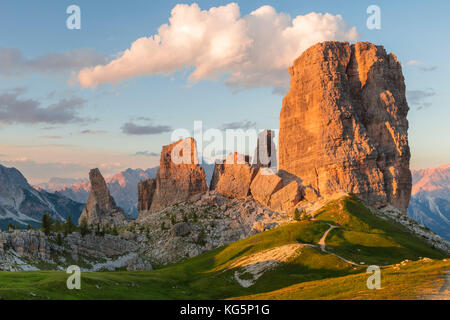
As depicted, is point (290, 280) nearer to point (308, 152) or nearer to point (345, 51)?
point (308, 152)

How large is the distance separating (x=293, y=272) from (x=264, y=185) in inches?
3648

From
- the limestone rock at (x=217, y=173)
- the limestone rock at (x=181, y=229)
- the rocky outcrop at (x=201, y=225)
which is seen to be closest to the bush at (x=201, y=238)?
the rocky outcrop at (x=201, y=225)

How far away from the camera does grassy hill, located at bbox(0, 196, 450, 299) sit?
51656 mm

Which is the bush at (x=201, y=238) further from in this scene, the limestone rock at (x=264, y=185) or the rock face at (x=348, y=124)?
the rock face at (x=348, y=124)

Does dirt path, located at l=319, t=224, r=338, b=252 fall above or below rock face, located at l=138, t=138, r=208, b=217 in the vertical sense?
below

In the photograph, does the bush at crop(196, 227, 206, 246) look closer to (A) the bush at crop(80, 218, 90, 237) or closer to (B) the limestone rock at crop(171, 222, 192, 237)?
(B) the limestone rock at crop(171, 222, 192, 237)

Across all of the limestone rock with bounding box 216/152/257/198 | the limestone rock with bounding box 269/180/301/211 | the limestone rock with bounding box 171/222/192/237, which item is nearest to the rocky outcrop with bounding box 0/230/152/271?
the limestone rock with bounding box 171/222/192/237

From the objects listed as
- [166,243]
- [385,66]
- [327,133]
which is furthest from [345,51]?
[166,243]

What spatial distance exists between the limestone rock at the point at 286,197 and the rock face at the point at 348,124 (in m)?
3.83

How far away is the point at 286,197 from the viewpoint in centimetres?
16400

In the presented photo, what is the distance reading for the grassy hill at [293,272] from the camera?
5166 centimetres

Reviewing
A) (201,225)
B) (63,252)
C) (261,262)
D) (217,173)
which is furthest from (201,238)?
(261,262)

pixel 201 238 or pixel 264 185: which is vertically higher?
pixel 264 185

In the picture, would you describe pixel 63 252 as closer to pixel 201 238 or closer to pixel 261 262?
pixel 201 238
